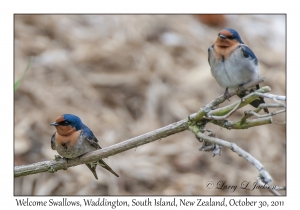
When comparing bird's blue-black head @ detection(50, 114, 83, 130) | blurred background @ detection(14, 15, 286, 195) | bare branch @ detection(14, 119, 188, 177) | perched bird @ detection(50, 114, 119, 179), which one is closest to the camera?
bare branch @ detection(14, 119, 188, 177)

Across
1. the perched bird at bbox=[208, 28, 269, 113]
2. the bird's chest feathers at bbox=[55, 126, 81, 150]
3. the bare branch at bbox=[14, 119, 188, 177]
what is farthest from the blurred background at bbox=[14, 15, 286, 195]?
the bare branch at bbox=[14, 119, 188, 177]

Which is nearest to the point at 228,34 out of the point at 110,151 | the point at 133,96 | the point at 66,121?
the point at 66,121

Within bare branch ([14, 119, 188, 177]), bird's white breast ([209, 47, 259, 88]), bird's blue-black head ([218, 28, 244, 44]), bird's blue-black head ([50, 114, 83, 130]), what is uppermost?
bird's blue-black head ([218, 28, 244, 44])

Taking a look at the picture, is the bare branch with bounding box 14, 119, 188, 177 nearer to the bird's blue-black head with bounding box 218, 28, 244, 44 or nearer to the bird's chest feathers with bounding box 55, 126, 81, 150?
the bird's chest feathers with bounding box 55, 126, 81, 150

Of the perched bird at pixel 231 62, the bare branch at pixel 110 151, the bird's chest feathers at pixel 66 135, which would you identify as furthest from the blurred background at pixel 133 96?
the bare branch at pixel 110 151

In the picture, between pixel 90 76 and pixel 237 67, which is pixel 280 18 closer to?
pixel 90 76

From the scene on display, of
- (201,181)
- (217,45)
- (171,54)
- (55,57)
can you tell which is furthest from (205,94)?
(217,45)

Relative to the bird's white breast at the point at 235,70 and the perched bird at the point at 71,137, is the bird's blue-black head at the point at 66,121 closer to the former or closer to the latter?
the perched bird at the point at 71,137
